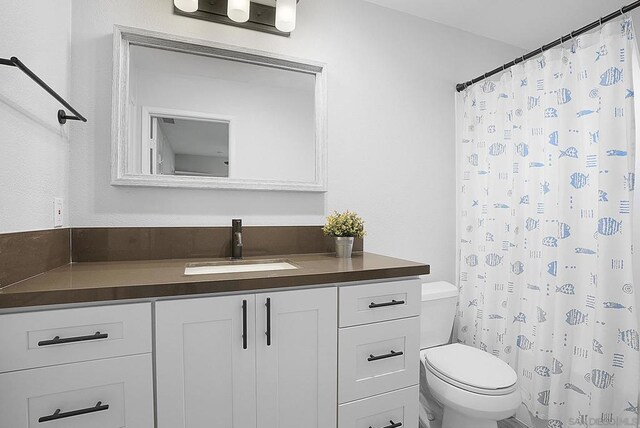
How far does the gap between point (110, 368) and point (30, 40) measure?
3.75 ft

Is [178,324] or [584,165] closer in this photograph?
[178,324]

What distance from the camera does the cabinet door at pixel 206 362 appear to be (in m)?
1.03

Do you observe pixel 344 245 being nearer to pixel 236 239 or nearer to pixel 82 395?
pixel 236 239

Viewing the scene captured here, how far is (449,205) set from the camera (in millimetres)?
2252

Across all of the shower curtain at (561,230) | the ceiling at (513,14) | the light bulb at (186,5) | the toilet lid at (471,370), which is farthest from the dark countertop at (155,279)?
the ceiling at (513,14)

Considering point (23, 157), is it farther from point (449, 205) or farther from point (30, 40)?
point (449, 205)

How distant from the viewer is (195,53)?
1.59 m

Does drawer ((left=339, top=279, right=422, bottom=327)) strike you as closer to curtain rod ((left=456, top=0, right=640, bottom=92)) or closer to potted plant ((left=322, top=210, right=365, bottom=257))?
potted plant ((left=322, top=210, right=365, bottom=257))

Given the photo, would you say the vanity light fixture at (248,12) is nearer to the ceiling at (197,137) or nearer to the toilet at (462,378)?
the ceiling at (197,137)

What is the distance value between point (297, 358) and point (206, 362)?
32 centimetres

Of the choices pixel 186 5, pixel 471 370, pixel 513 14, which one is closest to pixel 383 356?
pixel 471 370

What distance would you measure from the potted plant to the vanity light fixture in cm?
103

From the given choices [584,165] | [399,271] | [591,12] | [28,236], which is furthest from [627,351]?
[28,236]

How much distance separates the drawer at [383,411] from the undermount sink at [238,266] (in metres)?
0.62
